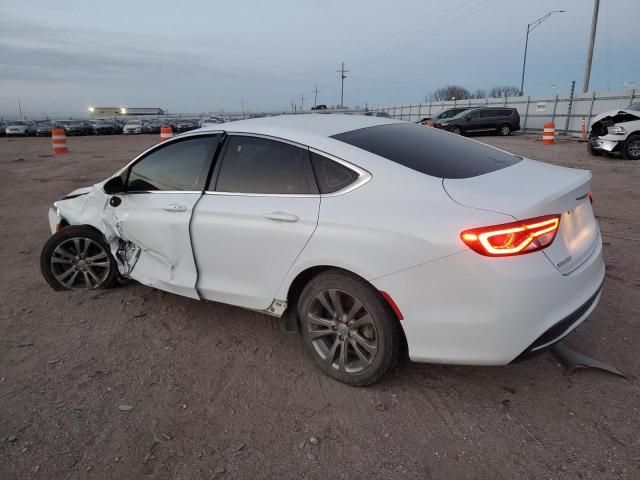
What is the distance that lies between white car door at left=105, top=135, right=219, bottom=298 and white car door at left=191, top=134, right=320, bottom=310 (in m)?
0.14

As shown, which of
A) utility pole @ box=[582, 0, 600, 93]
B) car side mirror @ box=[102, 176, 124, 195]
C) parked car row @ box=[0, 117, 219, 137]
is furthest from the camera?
parked car row @ box=[0, 117, 219, 137]

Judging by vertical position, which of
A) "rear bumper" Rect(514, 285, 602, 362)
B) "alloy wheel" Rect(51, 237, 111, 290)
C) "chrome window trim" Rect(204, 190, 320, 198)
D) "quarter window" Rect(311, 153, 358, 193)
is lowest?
"alloy wheel" Rect(51, 237, 111, 290)

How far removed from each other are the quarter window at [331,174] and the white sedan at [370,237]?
0.01m

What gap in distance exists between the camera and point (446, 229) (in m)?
2.42

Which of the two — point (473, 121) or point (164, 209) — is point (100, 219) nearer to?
point (164, 209)

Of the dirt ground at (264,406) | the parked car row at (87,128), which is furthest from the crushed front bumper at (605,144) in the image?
the parked car row at (87,128)

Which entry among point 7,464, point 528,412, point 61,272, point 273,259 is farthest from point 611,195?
point 7,464

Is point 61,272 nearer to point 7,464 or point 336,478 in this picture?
point 7,464

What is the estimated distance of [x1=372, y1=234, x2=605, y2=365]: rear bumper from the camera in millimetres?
2354

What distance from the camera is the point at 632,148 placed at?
13.1 m

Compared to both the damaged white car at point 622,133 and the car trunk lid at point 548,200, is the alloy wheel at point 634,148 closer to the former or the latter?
the damaged white car at point 622,133

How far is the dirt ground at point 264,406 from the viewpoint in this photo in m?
2.38

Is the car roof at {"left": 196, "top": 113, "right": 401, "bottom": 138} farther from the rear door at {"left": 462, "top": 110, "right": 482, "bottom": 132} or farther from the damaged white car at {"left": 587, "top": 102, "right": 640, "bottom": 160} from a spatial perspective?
the rear door at {"left": 462, "top": 110, "right": 482, "bottom": 132}

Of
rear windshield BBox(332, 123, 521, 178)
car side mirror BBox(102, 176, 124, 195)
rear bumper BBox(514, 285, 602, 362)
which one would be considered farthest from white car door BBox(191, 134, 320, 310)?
rear bumper BBox(514, 285, 602, 362)
